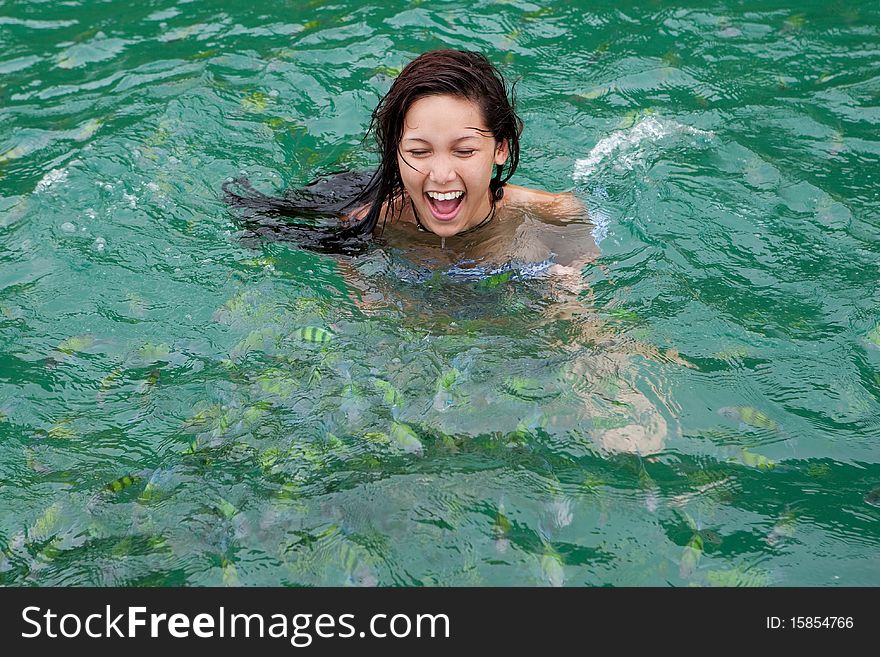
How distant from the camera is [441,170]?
478 centimetres

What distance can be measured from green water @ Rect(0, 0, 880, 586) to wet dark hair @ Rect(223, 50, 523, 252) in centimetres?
19

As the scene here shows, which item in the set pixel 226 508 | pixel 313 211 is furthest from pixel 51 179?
pixel 226 508

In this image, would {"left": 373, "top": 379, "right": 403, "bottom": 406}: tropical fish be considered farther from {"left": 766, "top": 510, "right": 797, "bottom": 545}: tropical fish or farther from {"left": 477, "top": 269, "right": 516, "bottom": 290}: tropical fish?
{"left": 766, "top": 510, "right": 797, "bottom": 545}: tropical fish

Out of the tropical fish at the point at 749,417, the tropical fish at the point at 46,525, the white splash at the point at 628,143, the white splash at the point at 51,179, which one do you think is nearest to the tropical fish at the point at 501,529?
the tropical fish at the point at 749,417

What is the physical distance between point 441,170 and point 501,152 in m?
0.44

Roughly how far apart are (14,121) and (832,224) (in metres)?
5.48

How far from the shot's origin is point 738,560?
3.82 metres

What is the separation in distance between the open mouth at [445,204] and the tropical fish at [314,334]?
2.66ft

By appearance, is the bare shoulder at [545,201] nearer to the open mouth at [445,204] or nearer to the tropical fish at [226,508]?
the open mouth at [445,204]

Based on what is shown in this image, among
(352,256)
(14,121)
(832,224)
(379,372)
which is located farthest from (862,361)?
(14,121)

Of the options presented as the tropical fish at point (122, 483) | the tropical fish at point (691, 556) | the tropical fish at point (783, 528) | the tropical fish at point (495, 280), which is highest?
the tropical fish at point (495, 280)

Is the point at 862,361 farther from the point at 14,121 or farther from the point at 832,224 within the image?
the point at 14,121

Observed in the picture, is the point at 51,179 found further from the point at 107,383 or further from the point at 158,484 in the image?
the point at 158,484

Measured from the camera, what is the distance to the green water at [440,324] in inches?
157
